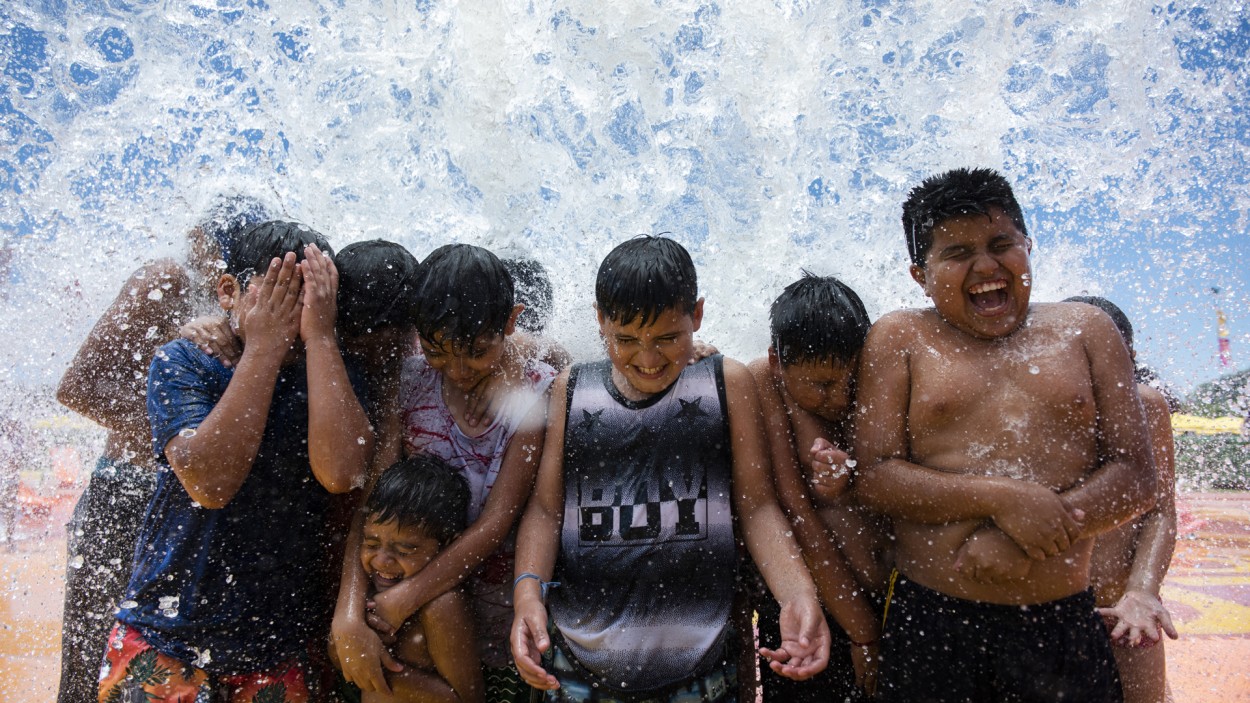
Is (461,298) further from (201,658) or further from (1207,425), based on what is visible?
(1207,425)

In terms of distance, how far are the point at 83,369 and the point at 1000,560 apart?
294cm

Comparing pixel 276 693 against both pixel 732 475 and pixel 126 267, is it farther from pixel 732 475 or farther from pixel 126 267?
pixel 126 267

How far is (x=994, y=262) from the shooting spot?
212cm

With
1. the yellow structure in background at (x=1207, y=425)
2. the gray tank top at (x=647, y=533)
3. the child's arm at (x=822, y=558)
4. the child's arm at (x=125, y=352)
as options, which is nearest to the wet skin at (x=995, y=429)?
the child's arm at (x=822, y=558)

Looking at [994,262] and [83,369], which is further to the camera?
[83,369]

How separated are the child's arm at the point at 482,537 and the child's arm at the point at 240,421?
53 centimetres

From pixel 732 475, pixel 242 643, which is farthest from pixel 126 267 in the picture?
pixel 732 475

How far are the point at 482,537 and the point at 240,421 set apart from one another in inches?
28.9

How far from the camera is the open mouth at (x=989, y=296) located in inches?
83.8

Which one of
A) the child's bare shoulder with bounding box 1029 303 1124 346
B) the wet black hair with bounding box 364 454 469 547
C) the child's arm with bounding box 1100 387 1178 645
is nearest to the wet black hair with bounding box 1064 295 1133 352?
the child's arm with bounding box 1100 387 1178 645

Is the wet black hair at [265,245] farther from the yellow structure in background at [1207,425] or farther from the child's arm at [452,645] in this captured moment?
the yellow structure in background at [1207,425]

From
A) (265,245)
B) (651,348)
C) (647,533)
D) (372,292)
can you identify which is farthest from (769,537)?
(265,245)

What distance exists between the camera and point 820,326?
2.25 m

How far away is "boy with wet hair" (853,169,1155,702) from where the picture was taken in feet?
6.31
